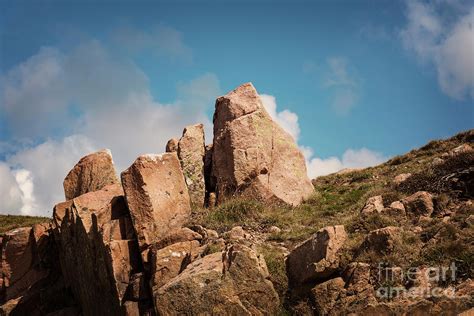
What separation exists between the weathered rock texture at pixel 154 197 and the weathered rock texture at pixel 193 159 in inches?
112

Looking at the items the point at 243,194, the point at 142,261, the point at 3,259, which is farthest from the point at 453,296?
the point at 3,259

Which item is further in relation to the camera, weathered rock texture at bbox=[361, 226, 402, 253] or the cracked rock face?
the cracked rock face

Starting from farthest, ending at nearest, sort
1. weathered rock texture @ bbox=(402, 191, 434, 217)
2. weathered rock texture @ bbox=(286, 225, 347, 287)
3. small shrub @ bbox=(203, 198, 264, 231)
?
small shrub @ bbox=(203, 198, 264, 231) → weathered rock texture @ bbox=(402, 191, 434, 217) → weathered rock texture @ bbox=(286, 225, 347, 287)

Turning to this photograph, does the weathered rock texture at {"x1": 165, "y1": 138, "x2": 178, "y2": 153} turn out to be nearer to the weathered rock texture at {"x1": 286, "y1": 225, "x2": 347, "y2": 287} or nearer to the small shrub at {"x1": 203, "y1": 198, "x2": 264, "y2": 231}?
the small shrub at {"x1": 203, "y1": 198, "x2": 264, "y2": 231}

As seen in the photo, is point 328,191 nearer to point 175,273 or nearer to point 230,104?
point 230,104

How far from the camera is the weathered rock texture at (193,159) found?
20844 mm

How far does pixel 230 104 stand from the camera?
71.6ft

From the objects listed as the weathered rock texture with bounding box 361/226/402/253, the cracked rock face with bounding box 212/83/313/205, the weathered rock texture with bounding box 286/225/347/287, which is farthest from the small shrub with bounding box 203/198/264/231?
the weathered rock texture with bounding box 361/226/402/253

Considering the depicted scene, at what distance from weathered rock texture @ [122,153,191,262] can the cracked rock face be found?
9.06 feet

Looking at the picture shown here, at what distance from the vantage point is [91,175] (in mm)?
22438

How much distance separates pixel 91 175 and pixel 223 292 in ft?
39.1

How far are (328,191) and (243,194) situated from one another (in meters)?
4.67

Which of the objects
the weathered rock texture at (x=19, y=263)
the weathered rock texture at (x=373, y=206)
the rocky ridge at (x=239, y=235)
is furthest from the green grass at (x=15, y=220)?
the weathered rock texture at (x=373, y=206)

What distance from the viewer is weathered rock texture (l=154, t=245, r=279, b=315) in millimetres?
12297
